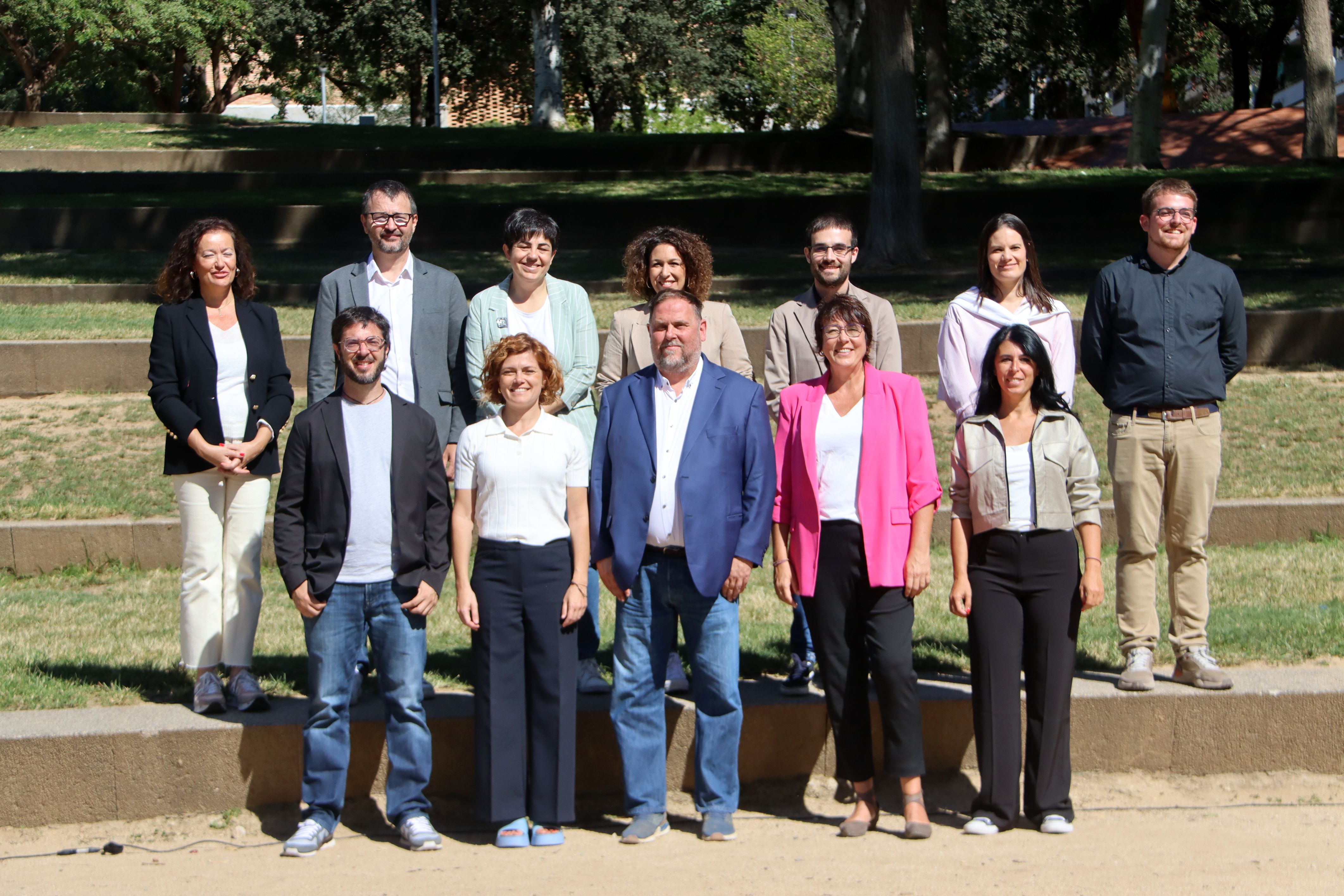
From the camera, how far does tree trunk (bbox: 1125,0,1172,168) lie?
1016 inches

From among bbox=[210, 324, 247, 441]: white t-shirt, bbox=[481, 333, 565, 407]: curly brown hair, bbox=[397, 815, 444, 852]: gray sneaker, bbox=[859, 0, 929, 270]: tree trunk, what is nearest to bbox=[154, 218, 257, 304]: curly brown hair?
bbox=[210, 324, 247, 441]: white t-shirt

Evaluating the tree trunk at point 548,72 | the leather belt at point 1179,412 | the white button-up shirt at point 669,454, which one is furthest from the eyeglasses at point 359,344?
the tree trunk at point 548,72

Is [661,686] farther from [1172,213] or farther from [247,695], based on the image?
[1172,213]

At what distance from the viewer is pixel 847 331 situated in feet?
15.9

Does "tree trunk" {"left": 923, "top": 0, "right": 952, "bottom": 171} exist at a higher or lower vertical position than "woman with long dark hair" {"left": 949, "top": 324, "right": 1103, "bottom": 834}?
higher

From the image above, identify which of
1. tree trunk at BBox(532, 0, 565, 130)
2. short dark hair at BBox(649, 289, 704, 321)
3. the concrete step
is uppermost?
tree trunk at BBox(532, 0, 565, 130)

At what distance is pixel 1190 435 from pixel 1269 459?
4625mm

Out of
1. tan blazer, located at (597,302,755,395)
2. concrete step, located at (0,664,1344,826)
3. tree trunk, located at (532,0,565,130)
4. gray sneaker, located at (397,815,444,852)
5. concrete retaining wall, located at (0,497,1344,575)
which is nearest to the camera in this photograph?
gray sneaker, located at (397,815,444,852)

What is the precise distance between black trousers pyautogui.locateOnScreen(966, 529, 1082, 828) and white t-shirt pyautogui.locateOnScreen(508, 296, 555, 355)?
1.92 meters

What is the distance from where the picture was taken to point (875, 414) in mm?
4895

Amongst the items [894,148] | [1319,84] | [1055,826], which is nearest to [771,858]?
[1055,826]

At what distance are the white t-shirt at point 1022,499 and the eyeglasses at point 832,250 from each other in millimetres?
1073

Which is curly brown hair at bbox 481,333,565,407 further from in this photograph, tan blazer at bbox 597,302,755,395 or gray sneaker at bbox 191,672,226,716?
gray sneaker at bbox 191,672,226,716

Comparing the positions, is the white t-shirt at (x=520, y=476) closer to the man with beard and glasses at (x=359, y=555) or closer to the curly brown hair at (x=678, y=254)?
the man with beard and glasses at (x=359, y=555)
